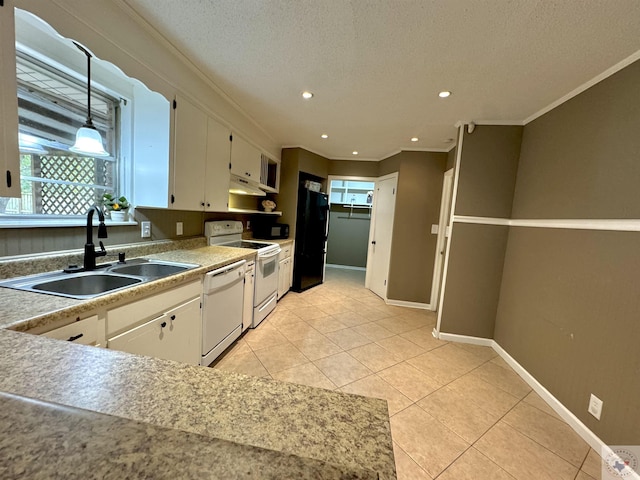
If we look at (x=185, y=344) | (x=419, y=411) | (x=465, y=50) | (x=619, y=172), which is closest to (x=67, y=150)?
(x=185, y=344)

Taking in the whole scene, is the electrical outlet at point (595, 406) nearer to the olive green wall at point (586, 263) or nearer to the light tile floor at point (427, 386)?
the olive green wall at point (586, 263)

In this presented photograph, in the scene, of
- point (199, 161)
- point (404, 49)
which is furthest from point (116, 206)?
point (404, 49)

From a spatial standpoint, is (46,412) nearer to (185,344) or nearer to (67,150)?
(185,344)

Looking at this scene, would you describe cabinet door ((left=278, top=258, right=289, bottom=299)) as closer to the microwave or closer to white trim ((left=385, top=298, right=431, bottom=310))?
the microwave

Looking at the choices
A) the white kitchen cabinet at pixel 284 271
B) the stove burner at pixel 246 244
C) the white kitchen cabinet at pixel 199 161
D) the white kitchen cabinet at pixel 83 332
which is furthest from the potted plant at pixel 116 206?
the white kitchen cabinet at pixel 284 271

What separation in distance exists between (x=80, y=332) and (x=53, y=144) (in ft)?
4.18

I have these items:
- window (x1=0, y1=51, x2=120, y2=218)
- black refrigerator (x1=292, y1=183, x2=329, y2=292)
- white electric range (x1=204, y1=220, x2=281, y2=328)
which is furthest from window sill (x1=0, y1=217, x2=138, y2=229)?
black refrigerator (x1=292, y1=183, x2=329, y2=292)

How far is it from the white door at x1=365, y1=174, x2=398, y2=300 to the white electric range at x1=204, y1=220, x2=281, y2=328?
6.16 ft

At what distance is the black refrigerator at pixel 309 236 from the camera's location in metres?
4.09

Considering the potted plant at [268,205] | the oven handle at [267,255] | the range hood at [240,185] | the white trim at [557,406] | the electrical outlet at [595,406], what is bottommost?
the white trim at [557,406]

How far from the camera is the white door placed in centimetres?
411

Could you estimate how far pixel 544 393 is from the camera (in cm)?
198

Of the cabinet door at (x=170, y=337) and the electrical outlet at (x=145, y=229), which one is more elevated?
the electrical outlet at (x=145, y=229)

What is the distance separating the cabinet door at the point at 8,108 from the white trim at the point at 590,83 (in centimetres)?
317
